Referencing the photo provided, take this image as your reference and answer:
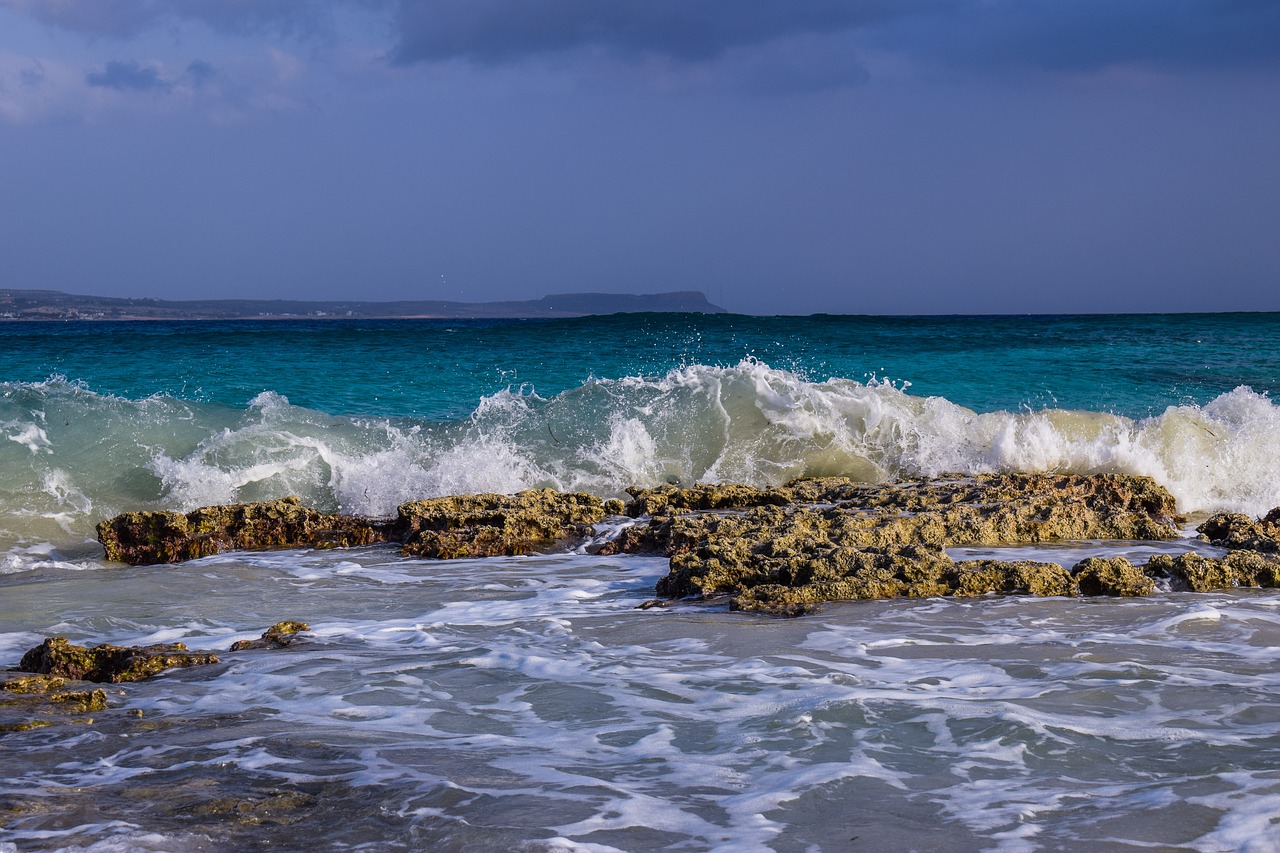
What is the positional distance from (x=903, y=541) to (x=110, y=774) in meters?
4.57

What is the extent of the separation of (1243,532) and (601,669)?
4.46 metres

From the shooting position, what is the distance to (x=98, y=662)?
4.19 metres

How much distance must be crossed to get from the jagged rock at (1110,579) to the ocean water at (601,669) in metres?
0.12

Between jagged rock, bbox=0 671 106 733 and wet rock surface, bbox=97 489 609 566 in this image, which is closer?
jagged rock, bbox=0 671 106 733

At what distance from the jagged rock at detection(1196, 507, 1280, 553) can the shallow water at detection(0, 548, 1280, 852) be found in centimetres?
99

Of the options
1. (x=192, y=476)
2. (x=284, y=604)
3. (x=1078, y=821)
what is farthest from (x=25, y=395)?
(x=1078, y=821)

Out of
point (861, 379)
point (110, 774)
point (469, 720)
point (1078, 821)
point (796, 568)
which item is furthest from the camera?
point (861, 379)

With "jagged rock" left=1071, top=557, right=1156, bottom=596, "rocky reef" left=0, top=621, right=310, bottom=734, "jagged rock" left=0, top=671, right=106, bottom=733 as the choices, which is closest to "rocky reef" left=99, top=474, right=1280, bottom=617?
"jagged rock" left=1071, top=557, right=1156, bottom=596

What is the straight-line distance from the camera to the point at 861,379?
17.8 metres

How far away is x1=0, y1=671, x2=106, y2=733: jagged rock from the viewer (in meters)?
3.58

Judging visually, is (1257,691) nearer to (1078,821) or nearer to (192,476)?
(1078,821)

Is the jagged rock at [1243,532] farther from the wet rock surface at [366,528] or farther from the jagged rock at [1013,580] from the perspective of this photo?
the wet rock surface at [366,528]

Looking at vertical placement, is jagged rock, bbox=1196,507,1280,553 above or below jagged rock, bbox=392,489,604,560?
above

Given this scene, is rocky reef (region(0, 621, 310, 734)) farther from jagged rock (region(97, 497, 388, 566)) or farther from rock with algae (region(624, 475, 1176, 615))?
jagged rock (region(97, 497, 388, 566))
